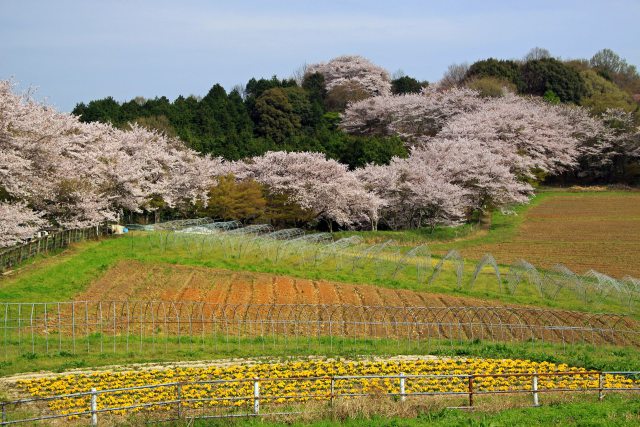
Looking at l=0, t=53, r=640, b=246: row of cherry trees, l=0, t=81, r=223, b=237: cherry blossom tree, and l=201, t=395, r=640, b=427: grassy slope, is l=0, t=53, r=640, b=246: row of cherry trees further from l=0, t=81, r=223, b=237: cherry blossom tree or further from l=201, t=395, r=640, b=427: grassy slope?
l=201, t=395, r=640, b=427: grassy slope

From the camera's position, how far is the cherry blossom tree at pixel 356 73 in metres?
127

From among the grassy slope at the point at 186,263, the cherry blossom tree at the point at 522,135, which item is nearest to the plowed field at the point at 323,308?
the grassy slope at the point at 186,263

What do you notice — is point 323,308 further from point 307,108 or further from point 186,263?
point 307,108

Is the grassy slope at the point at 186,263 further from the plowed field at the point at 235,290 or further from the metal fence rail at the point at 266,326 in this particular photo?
the metal fence rail at the point at 266,326

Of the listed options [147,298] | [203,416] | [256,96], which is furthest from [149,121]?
[203,416]

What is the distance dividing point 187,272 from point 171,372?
1829 centimetres

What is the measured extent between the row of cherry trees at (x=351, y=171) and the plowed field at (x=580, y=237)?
158 inches

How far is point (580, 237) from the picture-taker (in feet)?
200

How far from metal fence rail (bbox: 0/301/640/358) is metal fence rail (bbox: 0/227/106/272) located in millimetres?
6949

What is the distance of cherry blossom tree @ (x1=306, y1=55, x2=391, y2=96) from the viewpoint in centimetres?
12707

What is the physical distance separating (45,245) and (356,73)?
93.4 m

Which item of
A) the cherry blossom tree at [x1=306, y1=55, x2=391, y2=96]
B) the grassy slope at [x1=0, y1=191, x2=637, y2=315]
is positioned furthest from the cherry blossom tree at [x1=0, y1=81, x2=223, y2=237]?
the cherry blossom tree at [x1=306, y1=55, x2=391, y2=96]

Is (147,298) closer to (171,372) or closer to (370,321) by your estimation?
(370,321)

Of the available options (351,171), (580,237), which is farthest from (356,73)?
(580,237)
